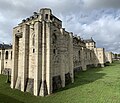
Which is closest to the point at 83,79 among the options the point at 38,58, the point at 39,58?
the point at 39,58

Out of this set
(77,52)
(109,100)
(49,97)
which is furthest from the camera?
(77,52)

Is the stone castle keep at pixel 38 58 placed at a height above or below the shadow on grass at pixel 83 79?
above

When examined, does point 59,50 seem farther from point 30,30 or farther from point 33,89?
point 33,89

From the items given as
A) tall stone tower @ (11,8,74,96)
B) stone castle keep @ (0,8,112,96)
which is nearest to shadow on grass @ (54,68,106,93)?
stone castle keep @ (0,8,112,96)

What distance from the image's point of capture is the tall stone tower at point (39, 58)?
2131 centimetres

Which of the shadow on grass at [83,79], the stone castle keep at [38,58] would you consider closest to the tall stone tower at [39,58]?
the stone castle keep at [38,58]

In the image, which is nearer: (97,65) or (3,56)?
(3,56)

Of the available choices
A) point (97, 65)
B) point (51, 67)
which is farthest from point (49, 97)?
point (97, 65)

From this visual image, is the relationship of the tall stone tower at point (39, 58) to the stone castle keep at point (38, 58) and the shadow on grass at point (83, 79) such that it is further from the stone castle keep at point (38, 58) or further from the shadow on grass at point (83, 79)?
the shadow on grass at point (83, 79)

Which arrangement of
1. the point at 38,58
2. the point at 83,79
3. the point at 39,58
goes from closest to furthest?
the point at 38,58 < the point at 39,58 < the point at 83,79

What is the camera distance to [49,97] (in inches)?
790

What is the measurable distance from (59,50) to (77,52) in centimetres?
2236

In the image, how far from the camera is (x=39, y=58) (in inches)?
848

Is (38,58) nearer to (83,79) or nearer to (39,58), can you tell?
(39,58)
